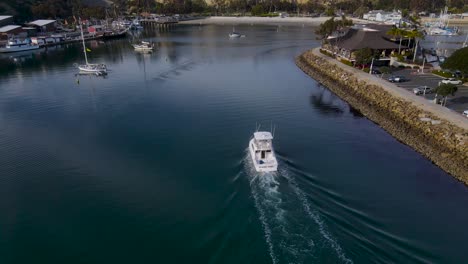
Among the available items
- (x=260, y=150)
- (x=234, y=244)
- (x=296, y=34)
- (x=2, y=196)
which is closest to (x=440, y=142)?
(x=260, y=150)

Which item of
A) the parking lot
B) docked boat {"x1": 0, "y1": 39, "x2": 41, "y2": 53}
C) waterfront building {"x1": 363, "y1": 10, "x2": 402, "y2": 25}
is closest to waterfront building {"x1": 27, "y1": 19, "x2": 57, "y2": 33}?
docked boat {"x1": 0, "y1": 39, "x2": 41, "y2": 53}

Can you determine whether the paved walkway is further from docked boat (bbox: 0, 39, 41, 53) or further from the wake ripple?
docked boat (bbox: 0, 39, 41, 53)

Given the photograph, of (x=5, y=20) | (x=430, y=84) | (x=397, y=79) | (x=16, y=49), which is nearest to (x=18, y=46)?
(x=16, y=49)

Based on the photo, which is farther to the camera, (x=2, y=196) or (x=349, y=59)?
(x=349, y=59)

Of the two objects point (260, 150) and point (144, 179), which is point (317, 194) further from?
point (144, 179)

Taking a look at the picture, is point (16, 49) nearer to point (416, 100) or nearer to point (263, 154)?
point (263, 154)

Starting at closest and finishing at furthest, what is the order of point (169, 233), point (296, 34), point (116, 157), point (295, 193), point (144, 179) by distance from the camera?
1. point (169, 233)
2. point (295, 193)
3. point (144, 179)
4. point (116, 157)
5. point (296, 34)

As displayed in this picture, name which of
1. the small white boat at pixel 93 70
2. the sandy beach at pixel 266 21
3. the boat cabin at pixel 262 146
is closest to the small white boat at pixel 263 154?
the boat cabin at pixel 262 146

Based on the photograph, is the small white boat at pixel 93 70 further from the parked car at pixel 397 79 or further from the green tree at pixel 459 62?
the green tree at pixel 459 62
